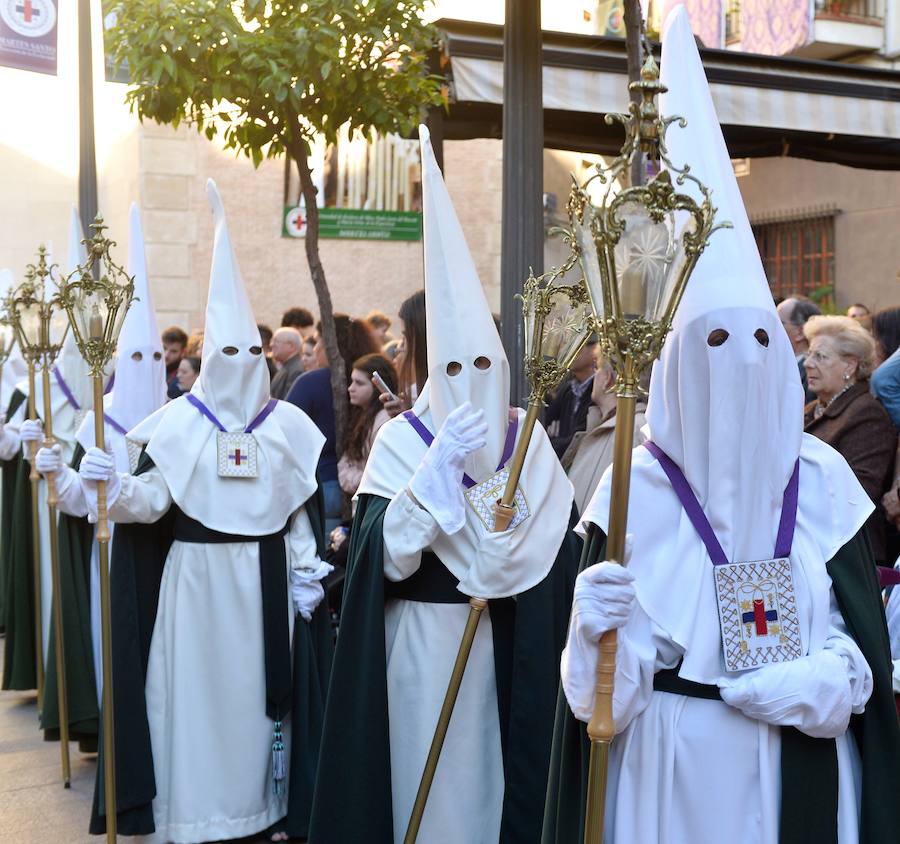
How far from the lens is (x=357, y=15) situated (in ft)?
22.3

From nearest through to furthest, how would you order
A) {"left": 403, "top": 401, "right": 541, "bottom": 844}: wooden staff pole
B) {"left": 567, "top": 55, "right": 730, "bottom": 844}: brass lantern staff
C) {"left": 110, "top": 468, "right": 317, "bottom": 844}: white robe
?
{"left": 567, "top": 55, "right": 730, "bottom": 844}: brass lantern staff
{"left": 403, "top": 401, "right": 541, "bottom": 844}: wooden staff pole
{"left": 110, "top": 468, "right": 317, "bottom": 844}: white robe

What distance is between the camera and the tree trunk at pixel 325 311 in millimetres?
7332

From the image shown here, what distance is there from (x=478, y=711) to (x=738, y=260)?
1.95 m

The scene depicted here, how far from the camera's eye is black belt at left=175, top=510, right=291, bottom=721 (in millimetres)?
5578

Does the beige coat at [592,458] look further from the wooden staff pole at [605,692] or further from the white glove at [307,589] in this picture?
the wooden staff pole at [605,692]

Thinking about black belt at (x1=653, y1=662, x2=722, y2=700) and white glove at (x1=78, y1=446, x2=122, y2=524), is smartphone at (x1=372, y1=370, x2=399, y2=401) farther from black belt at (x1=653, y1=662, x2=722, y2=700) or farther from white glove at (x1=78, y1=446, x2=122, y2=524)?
black belt at (x1=653, y1=662, x2=722, y2=700)

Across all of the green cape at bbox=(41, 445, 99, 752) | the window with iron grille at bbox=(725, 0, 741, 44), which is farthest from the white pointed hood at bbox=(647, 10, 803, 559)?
the window with iron grille at bbox=(725, 0, 741, 44)

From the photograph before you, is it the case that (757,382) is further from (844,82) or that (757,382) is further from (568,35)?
(844,82)

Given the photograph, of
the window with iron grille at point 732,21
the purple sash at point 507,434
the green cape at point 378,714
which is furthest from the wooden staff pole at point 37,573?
the window with iron grille at point 732,21

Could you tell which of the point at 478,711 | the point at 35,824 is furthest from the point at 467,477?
the point at 35,824

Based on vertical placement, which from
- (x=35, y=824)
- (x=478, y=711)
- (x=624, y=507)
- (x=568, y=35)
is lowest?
(x=35, y=824)

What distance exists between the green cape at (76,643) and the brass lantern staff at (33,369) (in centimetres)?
19

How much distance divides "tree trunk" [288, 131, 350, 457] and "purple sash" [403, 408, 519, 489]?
284 cm

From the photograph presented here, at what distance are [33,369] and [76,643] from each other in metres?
1.47
